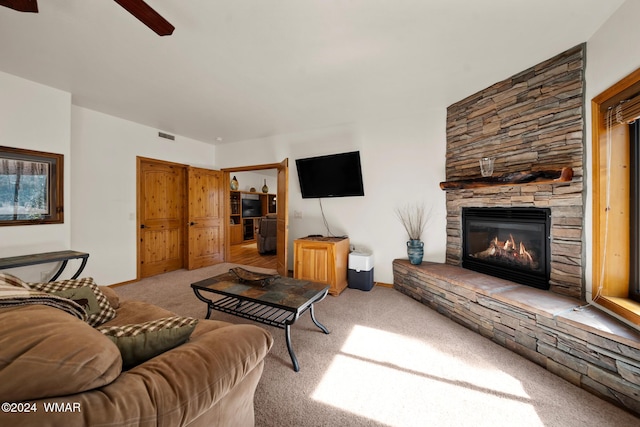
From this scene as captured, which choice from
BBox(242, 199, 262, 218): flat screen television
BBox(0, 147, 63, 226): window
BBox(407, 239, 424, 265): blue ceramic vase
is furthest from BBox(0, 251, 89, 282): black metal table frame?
BBox(242, 199, 262, 218): flat screen television

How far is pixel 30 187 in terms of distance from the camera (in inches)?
103

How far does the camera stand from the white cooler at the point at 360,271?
341 centimetres

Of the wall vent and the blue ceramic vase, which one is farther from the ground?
the wall vent

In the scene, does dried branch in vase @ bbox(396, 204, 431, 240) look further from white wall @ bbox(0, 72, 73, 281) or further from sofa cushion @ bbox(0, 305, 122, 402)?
white wall @ bbox(0, 72, 73, 281)

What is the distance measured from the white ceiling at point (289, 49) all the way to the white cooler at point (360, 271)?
2.08 metres

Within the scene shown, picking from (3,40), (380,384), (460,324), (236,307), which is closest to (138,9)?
(3,40)

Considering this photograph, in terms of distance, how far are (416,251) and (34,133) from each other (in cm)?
463

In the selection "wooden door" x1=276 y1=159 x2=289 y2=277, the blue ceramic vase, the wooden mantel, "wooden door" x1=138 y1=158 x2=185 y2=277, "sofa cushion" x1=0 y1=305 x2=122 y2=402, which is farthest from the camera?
"wooden door" x1=138 y1=158 x2=185 y2=277

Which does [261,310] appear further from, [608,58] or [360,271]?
[608,58]

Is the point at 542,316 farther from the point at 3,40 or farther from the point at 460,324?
the point at 3,40

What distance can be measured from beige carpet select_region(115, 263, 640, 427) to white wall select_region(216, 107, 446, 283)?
1291 mm

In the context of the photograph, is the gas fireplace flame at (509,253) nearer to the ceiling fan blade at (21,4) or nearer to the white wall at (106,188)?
the ceiling fan blade at (21,4)

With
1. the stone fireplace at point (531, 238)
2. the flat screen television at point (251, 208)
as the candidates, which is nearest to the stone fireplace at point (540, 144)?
the stone fireplace at point (531, 238)

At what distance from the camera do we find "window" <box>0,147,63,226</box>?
2488 mm
